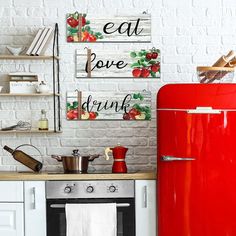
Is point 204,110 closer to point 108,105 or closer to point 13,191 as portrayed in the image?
point 108,105

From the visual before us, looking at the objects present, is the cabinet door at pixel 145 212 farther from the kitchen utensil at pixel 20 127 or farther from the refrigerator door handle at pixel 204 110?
the kitchen utensil at pixel 20 127

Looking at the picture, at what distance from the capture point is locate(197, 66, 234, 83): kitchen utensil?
3984mm

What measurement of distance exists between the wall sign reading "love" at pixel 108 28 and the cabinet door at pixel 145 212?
4.35 feet

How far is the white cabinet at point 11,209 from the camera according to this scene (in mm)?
4055

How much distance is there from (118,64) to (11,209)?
1.47 m

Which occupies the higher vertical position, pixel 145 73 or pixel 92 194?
pixel 145 73

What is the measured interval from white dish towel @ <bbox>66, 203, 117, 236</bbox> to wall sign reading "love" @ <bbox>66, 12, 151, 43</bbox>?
1419 millimetres

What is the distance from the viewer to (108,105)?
180 inches

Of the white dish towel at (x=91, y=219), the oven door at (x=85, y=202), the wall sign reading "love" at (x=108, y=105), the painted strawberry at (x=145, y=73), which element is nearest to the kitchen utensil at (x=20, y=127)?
the wall sign reading "love" at (x=108, y=105)

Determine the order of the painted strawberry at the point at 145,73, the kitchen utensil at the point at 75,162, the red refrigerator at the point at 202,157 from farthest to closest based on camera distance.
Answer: the painted strawberry at the point at 145,73 → the kitchen utensil at the point at 75,162 → the red refrigerator at the point at 202,157

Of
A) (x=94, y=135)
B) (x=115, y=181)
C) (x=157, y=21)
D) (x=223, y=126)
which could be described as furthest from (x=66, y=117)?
(x=223, y=126)

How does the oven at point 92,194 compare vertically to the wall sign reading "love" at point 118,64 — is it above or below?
below

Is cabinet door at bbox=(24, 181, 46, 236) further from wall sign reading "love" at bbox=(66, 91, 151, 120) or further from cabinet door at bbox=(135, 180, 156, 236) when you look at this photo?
wall sign reading "love" at bbox=(66, 91, 151, 120)

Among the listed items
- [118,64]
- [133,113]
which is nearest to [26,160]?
[133,113]
